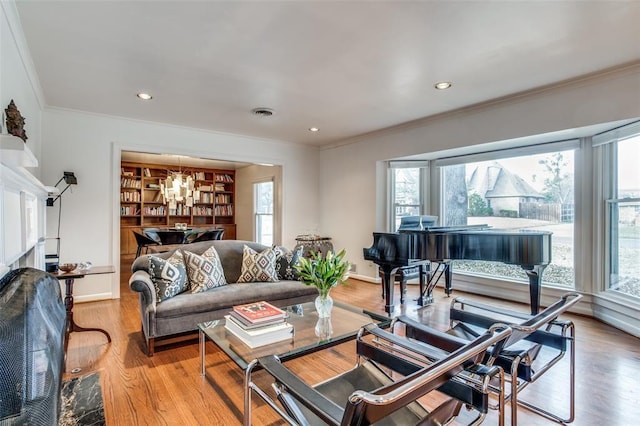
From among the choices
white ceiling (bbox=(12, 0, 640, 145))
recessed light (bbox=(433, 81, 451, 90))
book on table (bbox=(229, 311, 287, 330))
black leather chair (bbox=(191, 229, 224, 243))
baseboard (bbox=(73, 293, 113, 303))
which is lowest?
baseboard (bbox=(73, 293, 113, 303))

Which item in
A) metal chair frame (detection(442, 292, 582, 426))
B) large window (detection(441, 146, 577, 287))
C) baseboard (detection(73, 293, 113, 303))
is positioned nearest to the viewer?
metal chair frame (detection(442, 292, 582, 426))

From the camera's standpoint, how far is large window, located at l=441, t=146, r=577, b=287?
402cm

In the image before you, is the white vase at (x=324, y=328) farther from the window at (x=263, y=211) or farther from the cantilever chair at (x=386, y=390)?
the window at (x=263, y=211)

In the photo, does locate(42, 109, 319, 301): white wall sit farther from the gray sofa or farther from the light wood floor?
the gray sofa

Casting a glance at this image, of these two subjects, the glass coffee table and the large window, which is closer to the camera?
the glass coffee table

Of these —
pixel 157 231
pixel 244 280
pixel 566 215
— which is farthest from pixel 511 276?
pixel 157 231

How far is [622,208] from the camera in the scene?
11.2ft

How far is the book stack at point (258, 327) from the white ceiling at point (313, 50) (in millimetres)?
2040

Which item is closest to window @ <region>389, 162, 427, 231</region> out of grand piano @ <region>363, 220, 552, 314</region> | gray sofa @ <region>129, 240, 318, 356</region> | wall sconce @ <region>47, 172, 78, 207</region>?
grand piano @ <region>363, 220, 552, 314</region>

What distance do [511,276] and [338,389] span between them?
3907 millimetres

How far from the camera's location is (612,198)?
351cm

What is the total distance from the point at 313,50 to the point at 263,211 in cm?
570

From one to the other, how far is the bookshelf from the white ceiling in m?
4.07

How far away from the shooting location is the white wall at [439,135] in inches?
122
